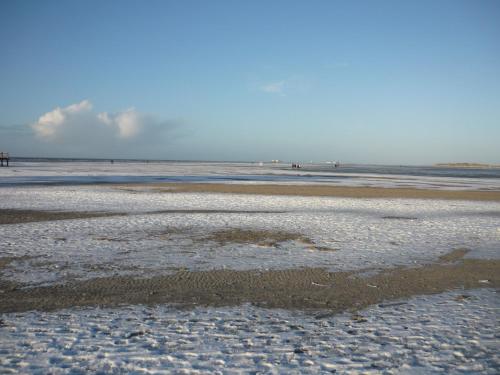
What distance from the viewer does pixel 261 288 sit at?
26.2ft

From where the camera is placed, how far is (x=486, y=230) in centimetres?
1486

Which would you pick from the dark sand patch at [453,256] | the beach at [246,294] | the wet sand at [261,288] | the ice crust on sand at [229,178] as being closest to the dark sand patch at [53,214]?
the beach at [246,294]

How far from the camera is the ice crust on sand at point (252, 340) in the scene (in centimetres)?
493

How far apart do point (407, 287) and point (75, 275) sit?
742 centimetres

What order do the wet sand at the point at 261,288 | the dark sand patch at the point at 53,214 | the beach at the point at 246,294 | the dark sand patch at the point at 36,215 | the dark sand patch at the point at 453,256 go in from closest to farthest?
the beach at the point at 246,294, the wet sand at the point at 261,288, the dark sand patch at the point at 453,256, the dark sand patch at the point at 36,215, the dark sand patch at the point at 53,214

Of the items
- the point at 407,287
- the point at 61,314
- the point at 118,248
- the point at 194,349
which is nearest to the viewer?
the point at 194,349

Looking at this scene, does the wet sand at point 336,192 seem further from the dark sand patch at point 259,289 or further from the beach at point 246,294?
the dark sand patch at point 259,289

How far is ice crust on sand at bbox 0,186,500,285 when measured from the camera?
31.6 ft

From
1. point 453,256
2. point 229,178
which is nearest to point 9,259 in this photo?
point 453,256

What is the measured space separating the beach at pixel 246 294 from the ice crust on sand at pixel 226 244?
0.08m

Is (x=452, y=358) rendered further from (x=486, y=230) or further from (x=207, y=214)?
(x=207, y=214)

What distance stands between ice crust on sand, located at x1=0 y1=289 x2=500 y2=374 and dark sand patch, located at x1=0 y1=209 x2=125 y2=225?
9968 mm

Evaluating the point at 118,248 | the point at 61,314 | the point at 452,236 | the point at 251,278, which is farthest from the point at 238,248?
the point at 452,236

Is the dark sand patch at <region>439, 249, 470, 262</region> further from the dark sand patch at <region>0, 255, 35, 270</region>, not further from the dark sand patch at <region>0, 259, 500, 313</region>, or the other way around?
the dark sand patch at <region>0, 255, 35, 270</region>
